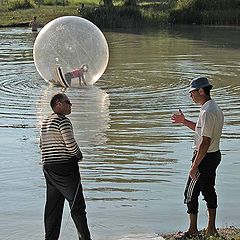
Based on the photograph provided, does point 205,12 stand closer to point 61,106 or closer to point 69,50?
point 69,50

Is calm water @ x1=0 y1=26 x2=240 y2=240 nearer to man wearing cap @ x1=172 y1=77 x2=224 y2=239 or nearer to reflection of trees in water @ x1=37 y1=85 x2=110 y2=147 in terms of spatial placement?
reflection of trees in water @ x1=37 y1=85 x2=110 y2=147

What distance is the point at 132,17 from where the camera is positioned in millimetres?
49000

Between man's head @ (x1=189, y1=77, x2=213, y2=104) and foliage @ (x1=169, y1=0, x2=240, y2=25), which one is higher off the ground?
man's head @ (x1=189, y1=77, x2=213, y2=104)

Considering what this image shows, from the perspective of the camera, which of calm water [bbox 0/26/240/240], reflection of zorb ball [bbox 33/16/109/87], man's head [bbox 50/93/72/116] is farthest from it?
reflection of zorb ball [bbox 33/16/109/87]

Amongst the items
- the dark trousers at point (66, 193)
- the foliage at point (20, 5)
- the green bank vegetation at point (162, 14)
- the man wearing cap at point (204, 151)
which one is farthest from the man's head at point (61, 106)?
the foliage at point (20, 5)

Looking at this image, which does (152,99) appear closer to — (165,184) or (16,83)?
(16,83)

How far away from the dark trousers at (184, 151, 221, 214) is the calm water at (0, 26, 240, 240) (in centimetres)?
75

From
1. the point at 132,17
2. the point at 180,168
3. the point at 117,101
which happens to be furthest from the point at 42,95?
the point at 132,17

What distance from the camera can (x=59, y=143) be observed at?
782 centimetres

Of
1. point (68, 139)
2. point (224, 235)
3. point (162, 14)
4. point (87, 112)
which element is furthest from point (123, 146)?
point (162, 14)

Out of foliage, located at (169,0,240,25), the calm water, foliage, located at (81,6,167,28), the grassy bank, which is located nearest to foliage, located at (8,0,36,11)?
foliage, located at (81,6,167,28)

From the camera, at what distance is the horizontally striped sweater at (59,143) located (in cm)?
777

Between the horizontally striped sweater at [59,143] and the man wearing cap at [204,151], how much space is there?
4.18ft

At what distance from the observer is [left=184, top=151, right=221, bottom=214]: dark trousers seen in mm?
8203
